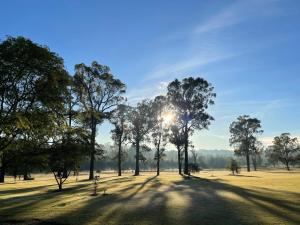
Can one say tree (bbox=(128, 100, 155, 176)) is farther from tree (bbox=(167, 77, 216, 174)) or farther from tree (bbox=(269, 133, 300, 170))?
tree (bbox=(269, 133, 300, 170))

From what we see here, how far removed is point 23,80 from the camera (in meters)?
22.3

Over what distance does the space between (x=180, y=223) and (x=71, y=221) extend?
542cm

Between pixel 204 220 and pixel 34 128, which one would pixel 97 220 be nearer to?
pixel 204 220

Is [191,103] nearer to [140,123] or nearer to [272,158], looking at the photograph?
[140,123]

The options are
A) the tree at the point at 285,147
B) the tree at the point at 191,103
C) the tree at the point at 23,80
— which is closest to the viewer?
the tree at the point at 23,80

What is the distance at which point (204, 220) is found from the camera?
51.5ft

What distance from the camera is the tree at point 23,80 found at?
21266 millimetres

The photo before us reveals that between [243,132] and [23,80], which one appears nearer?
[23,80]

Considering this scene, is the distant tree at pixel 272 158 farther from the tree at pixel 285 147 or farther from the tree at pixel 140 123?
the tree at pixel 140 123

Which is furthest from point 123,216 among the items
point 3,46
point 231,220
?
point 3,46

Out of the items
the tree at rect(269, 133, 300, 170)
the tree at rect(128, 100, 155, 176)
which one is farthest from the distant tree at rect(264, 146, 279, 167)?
the tree at rect(128, 100, 155, 176)

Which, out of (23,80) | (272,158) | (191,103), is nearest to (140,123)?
(191,103)

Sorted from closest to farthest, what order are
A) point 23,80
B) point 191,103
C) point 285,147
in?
point 23,80
point 191,103
point 285,147

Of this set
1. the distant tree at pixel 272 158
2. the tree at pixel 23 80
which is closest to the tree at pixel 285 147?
the distant tree at pixel 272 158
